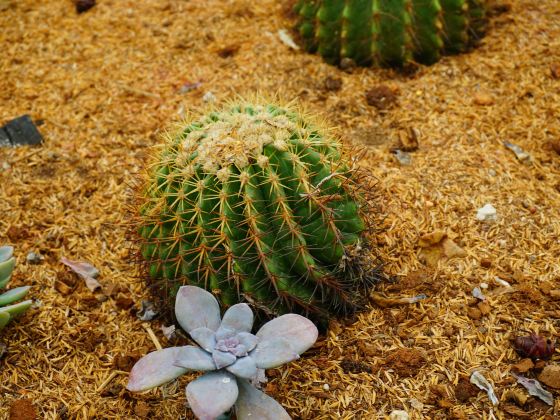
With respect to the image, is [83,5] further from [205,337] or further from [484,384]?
[484,384]

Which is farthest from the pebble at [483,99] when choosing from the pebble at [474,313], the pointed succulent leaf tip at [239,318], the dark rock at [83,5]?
the dark rock at [83,5]

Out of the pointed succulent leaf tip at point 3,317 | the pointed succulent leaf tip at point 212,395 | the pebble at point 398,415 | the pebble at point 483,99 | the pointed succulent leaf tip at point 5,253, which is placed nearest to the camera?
the pointed succulent leaf tip at point 212,395

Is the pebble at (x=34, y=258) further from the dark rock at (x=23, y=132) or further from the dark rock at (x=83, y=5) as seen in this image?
the dark rock at (x=83, y=5)

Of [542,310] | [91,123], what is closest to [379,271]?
[542,310]

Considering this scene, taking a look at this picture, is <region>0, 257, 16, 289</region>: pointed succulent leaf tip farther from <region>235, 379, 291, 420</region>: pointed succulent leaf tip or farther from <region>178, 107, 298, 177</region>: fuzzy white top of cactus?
<region>235, 379, 291, 420</region>: pointed succulent leaf tip

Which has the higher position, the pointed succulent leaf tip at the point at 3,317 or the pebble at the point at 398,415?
the pointed succulent leaf tip at the point at 3,317

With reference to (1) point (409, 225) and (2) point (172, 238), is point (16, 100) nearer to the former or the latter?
(2) point (172, 238)
